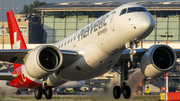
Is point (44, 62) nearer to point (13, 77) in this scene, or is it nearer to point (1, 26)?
point (13, 77)

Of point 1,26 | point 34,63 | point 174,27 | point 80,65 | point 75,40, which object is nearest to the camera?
point 34,63

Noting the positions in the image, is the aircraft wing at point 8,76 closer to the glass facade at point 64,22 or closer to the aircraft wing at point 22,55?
the aircraft wing at point 22,55

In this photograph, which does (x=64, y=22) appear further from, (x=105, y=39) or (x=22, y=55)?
(x=105, y=39)

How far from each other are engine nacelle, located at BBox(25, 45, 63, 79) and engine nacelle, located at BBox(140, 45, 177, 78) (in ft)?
23.3

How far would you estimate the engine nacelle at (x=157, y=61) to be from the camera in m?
25.5

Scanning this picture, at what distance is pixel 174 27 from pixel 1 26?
52707 millimetres

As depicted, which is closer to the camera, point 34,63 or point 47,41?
point 34,63

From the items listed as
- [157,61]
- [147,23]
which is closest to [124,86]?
[157,61]

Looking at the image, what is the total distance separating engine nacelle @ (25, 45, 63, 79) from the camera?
876 inches

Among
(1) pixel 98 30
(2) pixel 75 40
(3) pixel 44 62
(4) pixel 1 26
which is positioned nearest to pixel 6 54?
(3) pixel 44 62

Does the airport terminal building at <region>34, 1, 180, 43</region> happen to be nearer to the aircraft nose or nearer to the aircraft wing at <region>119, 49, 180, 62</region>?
the aircraft wing at <region>119, 49, 180, 62</region>

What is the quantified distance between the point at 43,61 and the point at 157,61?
30.3ft

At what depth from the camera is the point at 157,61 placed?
26.2m

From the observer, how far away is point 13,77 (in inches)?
1241
